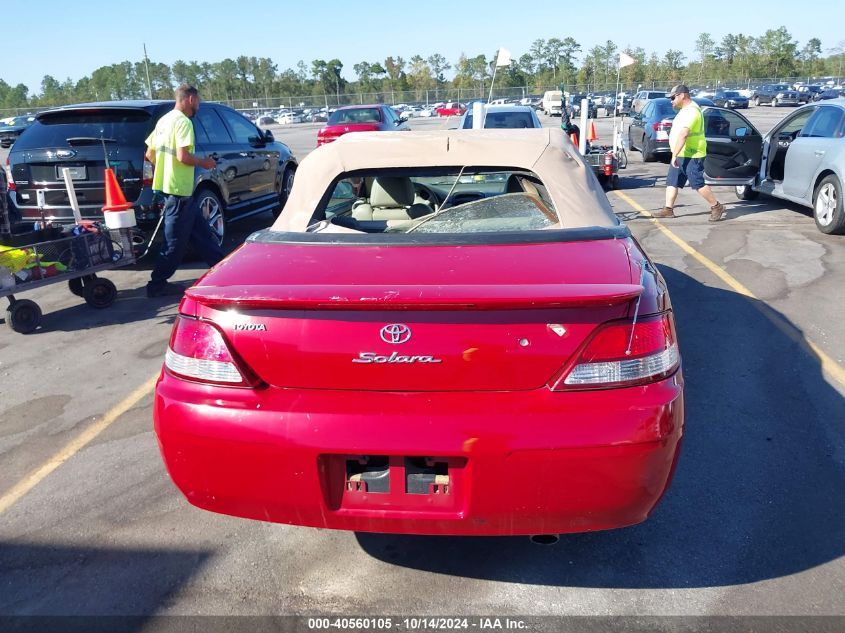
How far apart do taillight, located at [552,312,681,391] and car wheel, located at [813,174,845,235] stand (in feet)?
23.9

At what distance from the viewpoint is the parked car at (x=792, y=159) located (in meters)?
8.49

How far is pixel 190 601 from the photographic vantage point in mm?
2607

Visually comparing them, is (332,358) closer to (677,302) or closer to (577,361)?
(577,361)

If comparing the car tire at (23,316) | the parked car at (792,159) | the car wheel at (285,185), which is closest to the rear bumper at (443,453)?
the car tire at (23,316)

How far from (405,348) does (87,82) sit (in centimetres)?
14488

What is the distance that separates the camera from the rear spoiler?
7.29 feet

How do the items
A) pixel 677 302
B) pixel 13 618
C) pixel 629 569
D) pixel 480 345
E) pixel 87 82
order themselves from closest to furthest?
pixel 480 345
pixel 13 618
pixel 629 569
pixel 677 302
pixel 87 82

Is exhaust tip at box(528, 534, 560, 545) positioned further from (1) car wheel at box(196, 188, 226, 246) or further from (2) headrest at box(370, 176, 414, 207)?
(1) car wheel at box(196, 188, 226, 246)

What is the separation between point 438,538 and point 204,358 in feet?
4.15

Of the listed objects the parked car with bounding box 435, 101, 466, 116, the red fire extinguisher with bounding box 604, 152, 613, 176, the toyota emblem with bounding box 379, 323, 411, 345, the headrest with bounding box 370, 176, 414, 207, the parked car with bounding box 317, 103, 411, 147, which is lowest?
the parked car with bounding box 435, 101, 466, 116

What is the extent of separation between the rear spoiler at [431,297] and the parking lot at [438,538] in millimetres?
1134

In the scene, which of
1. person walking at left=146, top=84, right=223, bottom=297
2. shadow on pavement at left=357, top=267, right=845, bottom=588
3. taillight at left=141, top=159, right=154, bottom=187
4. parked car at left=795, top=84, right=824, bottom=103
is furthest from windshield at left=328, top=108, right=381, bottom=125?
parked car at left=795, top=84, right=824, bottom=103

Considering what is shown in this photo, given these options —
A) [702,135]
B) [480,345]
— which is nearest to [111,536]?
[480,345]

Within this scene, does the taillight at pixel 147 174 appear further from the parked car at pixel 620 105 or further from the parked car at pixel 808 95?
the parked car at pixel 808 95
